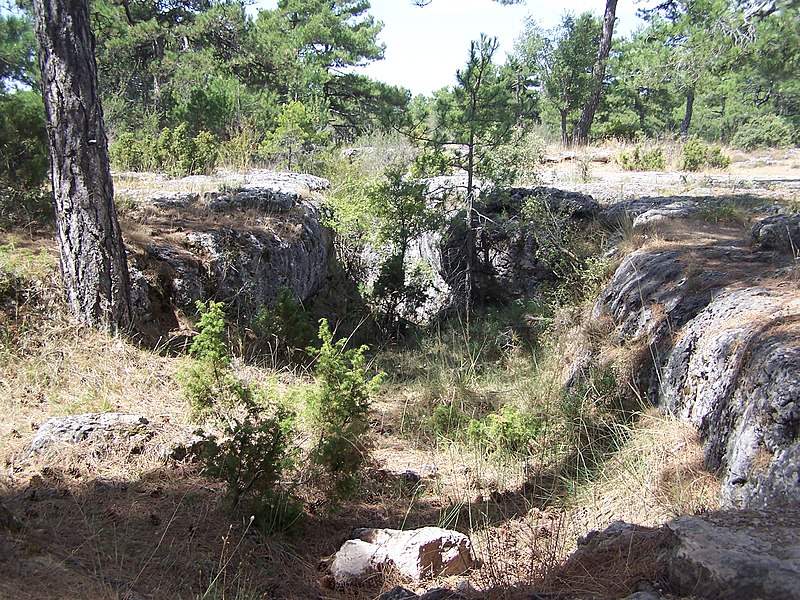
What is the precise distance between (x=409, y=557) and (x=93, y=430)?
6.88 ft

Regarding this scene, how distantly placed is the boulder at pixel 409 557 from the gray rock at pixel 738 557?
1.23 m

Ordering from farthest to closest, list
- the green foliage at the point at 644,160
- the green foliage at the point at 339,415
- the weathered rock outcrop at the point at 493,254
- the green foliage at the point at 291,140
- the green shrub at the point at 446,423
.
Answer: the green foliage at the point at 644,160 → the green foliage at the point at 291,140 → the weathered rock outcrop at the point at 493,254 → the green shrub at the point at 446,423 → the green foliage at the point at 339,415

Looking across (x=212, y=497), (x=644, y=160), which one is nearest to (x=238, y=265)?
(x=212, y=497)

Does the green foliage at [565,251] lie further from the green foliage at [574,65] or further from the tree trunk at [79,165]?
the green foliage at [574,65]

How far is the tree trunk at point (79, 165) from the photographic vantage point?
4.51m

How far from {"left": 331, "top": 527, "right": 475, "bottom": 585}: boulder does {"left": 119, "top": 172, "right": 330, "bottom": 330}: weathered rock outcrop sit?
3.17 metres

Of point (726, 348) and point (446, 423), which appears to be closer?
point (726, 348)

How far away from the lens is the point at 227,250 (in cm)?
623

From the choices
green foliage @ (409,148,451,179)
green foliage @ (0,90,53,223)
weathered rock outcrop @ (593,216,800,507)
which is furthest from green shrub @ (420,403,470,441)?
green foliage @ (0,90,53,223)

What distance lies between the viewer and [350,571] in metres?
2.92

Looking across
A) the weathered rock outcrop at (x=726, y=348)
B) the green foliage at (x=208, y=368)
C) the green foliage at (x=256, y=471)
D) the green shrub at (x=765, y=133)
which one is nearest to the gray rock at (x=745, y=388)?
the weathered rock outcrop at (x=726, y=348)

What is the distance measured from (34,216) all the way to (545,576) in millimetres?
5653

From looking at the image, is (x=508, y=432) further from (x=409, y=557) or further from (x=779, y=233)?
(x=779, y=233)

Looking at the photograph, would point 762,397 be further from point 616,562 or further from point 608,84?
point 608,84
